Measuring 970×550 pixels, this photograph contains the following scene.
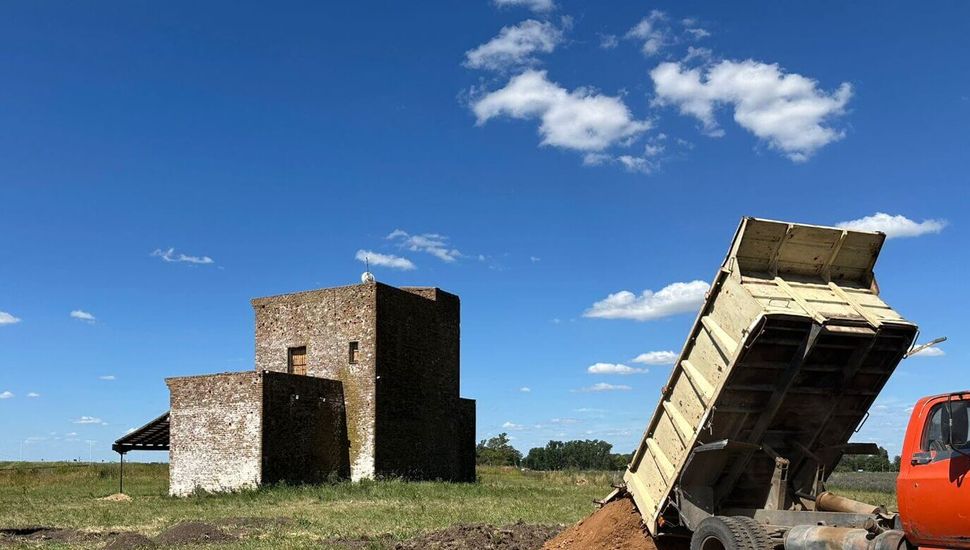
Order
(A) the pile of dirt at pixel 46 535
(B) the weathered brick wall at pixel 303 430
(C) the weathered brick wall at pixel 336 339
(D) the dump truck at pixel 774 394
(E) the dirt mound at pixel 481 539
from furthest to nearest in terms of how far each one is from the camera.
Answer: (C) the weathered brick wall at pixel 336 339 → (B) the weathered brick wall at pixel 303 430 → (A) the pile of dirt at pixel 46 535 → (E) the dirt mound at pixel 481 539 → (D) the dump truck at pixel 774 394

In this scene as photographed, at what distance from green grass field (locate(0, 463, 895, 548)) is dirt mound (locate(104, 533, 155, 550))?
1.75 feet

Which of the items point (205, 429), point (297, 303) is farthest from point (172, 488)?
point (297, 303)

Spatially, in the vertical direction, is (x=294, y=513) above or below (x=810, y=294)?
below

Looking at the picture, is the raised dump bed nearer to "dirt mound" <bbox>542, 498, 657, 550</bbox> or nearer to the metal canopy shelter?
"dirt mound" <bbox>542, 498, 657, 550</bbox>

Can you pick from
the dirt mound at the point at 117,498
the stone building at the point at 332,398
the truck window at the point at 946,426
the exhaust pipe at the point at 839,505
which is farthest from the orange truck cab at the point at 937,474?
the dirt mound at the point at 117,498

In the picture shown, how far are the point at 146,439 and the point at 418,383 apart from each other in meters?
11.4

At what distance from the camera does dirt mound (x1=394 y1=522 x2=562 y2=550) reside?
12.9 metres

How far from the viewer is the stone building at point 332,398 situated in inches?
1081

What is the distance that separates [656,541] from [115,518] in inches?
592

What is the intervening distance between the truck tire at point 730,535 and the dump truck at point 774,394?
14 mm

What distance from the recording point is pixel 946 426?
6.50 meters

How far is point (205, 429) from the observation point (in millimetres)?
28453

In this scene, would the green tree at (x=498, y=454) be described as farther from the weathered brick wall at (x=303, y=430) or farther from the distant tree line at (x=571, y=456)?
the weathered brick wall at (x=303, y=430)

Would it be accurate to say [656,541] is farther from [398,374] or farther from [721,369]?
[398,374]
